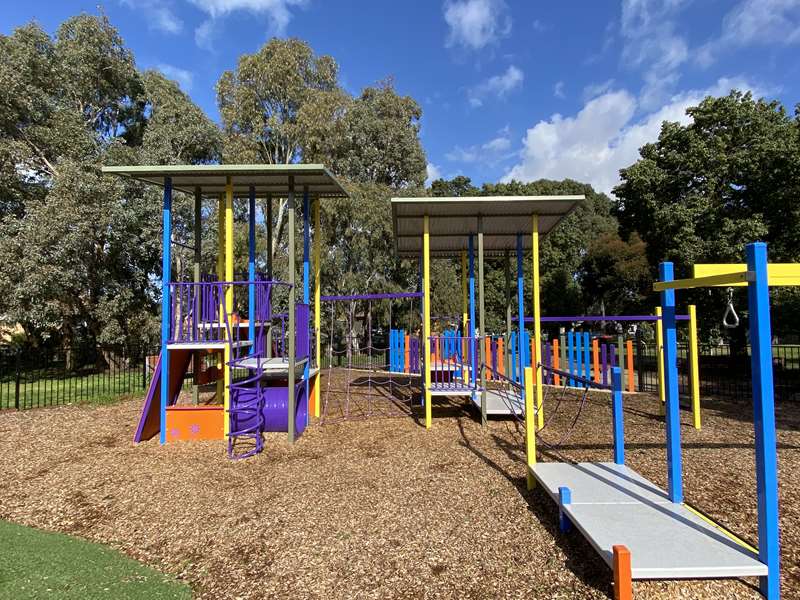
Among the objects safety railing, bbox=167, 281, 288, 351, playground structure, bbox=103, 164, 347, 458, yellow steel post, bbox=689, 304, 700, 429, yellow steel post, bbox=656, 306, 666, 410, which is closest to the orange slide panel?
playground structure, bbox=103, 164, 347, 458

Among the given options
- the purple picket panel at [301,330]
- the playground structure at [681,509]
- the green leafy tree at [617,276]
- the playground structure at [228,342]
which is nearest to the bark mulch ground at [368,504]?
the playground structure at [681,509]

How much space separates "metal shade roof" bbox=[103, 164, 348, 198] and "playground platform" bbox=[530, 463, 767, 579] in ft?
17.7

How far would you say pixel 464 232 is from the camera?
32.1 feet

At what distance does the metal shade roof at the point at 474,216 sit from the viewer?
7.34 m

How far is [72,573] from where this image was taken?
3.59 meters

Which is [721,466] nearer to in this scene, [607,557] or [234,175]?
[607,557]

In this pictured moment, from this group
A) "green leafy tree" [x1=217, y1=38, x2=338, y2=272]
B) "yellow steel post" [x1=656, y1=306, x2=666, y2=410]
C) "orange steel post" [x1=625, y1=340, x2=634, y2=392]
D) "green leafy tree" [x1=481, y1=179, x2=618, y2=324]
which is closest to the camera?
"yellow steel post" [x1=656, y1=306, x2=666, y2=410]

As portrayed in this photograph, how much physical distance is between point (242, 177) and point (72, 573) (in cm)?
567

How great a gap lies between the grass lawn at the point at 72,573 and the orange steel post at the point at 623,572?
2.83 m

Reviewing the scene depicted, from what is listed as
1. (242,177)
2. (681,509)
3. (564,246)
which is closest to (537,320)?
(681,509)

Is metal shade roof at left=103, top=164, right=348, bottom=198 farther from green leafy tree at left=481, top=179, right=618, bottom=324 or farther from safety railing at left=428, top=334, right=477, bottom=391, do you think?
green leafy tree at left=481, top=179, right=618, bottom=324

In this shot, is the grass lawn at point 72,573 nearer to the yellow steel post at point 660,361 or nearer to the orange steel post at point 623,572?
the orange steel post at point 623,572

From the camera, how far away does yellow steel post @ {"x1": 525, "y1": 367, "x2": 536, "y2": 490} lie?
4.59m

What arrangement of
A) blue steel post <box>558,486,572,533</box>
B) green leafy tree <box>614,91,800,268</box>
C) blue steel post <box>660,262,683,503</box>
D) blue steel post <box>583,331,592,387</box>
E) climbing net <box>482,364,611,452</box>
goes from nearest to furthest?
1. blue steel post <box>558,486,572,533</box>
2. blue steel post <box>660,262,683,503</box>
3. climbing net <box>482,364,611,452</box>
4. blue steel post <box>583,331,592,387</box>
5. green leafy tree <box>614,91,800,268</box>
